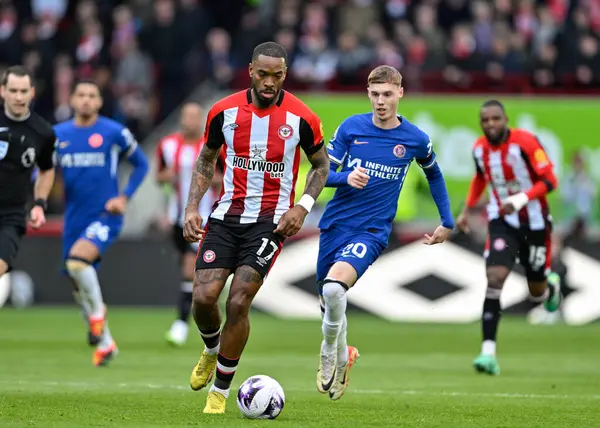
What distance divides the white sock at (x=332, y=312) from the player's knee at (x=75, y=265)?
4.27 metres

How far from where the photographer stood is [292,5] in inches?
987

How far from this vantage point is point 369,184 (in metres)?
10.7

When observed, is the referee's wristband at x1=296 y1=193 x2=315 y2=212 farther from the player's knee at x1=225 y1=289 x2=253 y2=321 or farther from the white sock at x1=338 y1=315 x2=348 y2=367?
the white sock at x1=338 y1=315 x2=348 y2=367

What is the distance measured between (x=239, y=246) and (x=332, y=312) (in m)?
1.08

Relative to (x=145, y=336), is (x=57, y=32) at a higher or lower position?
higher

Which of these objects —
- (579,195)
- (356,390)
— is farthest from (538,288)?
(579,195)

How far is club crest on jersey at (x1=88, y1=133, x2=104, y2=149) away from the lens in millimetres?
14250

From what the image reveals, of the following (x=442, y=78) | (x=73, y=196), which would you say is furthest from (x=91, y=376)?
(x=442, y=78)

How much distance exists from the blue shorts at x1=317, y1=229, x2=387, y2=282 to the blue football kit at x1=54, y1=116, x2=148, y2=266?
3971mm

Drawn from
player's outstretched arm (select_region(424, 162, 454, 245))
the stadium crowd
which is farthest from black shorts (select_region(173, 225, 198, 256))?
the stadium crowd

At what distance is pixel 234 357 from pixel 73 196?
5607 mm

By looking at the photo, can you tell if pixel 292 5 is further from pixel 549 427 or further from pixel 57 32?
pixel 549 427

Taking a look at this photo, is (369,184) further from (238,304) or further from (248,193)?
(238,304)

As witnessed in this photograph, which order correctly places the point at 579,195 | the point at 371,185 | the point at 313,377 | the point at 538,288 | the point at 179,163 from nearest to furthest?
the point at 371,185, the point at 313,377, the point at 538,288, the point at 179,163, the point at 579,195
